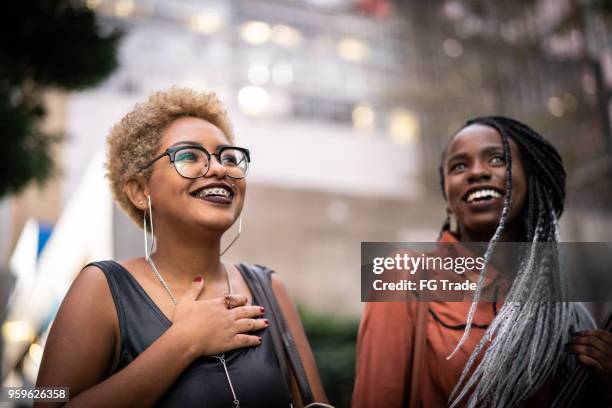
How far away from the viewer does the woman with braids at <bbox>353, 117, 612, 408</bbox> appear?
1832 mm

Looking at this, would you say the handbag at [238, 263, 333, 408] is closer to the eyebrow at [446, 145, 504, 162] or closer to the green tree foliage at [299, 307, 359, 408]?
the eyebrow at [446, 145, 504, 162]

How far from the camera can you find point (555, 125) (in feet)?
24.7

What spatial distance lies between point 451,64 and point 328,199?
6.16 metres

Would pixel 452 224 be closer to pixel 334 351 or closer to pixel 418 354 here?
pixel 418 354

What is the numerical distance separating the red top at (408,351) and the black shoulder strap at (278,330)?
9.0 inches

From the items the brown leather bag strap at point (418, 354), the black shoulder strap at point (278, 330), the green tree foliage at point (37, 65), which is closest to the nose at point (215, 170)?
the black shoulder strap at point (278, 330)

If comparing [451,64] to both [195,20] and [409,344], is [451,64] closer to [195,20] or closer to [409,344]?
[195,20]

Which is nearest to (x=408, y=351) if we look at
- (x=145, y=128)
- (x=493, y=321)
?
(x=493, y=321)

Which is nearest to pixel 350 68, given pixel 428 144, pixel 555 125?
pixel 428 144

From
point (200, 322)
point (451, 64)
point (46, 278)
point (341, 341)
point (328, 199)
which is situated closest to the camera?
point (200, 322)

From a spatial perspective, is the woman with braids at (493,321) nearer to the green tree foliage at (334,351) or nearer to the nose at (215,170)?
the nose at (215,170)

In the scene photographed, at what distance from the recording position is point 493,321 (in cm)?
192

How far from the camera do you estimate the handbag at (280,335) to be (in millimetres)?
1854

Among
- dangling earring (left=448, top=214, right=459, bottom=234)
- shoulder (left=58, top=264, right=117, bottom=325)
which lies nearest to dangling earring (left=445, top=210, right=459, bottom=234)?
dangling earring (left=448, top=214, right=459, bottom=234)
